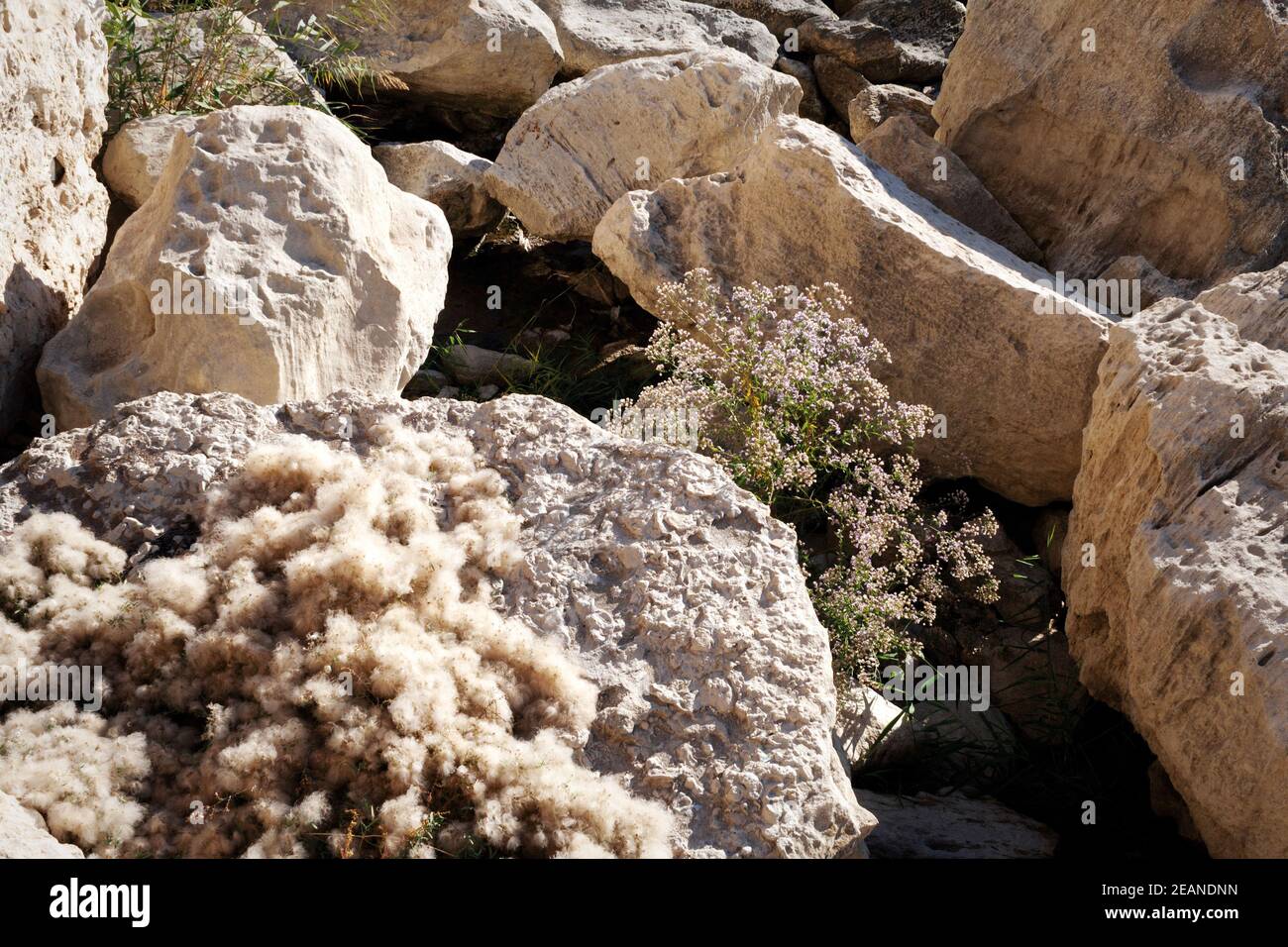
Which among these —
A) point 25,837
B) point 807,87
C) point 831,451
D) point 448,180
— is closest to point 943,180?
point 831,451

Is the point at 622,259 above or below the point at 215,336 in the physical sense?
above

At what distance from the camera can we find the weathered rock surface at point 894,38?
7980 millimetres

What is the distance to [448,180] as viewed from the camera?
5.71m

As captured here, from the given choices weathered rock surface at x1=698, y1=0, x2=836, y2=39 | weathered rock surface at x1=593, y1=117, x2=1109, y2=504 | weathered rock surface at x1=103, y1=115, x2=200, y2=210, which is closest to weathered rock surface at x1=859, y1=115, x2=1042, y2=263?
weathered rock surface at x1=593, y1=117, x2=1109, y2=504

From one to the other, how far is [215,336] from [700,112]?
279 centimetres

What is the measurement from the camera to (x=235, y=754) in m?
2.47

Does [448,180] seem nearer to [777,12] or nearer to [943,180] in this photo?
[943,180]

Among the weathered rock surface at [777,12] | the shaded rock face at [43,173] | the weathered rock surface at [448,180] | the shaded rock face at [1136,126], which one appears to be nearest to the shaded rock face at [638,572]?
the shaded rock face at [43,173]

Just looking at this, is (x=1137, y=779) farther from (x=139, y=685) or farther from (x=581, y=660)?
(x=139, y=685)

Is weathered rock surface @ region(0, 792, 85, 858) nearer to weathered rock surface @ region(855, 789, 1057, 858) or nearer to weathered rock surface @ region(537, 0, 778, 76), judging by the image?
weathered rock surface @ region(855, 789, 1057, 858)

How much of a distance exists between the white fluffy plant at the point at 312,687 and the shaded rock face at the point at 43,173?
1443mm

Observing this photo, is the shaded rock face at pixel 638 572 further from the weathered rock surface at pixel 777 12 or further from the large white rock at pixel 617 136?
the weathered rock surface at pixel 777 12

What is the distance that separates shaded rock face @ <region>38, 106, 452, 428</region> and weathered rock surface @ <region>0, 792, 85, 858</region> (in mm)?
1683
